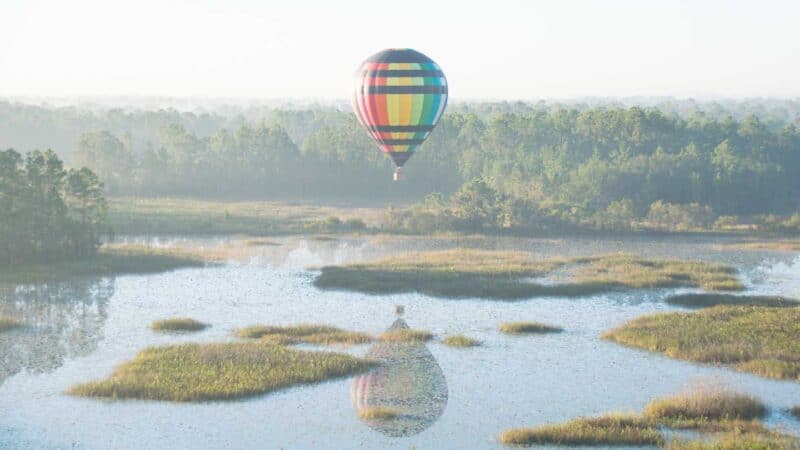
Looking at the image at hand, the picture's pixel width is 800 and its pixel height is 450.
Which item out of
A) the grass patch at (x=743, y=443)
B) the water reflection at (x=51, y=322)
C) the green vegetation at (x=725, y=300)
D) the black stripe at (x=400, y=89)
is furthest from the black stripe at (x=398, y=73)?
the grass patch at (x=743, y=443)

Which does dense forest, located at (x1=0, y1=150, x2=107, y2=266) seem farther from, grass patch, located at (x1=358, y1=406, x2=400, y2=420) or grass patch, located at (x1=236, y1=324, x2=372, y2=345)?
grass patch, located at (x1=358, y1=406, x2=400, y2=420)

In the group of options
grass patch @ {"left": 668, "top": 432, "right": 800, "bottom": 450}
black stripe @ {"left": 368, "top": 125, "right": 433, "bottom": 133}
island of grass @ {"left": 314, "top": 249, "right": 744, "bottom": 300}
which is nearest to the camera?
grass patch @ {"left": 668, "top": 432, "right": 800, "bottom": 450}

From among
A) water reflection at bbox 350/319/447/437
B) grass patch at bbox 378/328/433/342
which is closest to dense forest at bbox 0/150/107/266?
grass patch at bbox 378/328/433/342

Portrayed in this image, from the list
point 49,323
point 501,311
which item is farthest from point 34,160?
point 501,311

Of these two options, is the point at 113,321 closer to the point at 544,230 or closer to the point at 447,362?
the point at 447,362

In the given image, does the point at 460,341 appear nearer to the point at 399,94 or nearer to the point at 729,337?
the point at 729,337

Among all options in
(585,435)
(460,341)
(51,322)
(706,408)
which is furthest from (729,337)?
(51,322)

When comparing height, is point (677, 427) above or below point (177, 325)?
above
